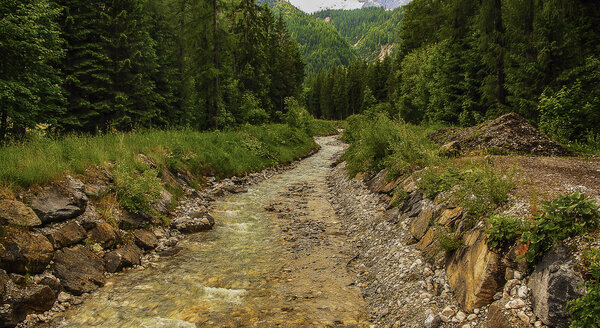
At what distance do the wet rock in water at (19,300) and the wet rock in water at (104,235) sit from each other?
1851mm

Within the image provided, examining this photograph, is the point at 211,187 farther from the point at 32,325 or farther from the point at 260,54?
the point at 260,54

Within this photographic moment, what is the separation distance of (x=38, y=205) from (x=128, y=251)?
2340 mm

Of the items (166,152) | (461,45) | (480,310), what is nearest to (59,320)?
(480,310)

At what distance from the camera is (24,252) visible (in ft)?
20.0

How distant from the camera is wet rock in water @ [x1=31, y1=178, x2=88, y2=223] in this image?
7003 millimetres

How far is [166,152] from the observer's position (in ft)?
48.5

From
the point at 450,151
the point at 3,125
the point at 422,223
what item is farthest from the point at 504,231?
the point at 3,125

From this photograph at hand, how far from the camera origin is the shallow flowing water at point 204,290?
5.81 m

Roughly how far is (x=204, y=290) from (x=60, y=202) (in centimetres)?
433

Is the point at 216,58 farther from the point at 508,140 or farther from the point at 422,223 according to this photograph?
the point at 422,223

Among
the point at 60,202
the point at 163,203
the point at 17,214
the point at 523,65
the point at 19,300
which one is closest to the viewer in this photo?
the point at 19,300

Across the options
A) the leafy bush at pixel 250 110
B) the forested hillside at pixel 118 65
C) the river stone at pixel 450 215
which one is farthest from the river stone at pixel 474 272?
the leafy bush at pixel 250 110

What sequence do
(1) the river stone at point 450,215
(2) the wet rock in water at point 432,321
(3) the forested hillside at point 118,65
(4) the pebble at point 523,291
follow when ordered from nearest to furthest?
1. (4) the pebble at point 523,291
2. (2) the wet rock in water at point 432,321
3. (1) the river stone at point 450,215
4. (3) the forested hillside at point 118,65

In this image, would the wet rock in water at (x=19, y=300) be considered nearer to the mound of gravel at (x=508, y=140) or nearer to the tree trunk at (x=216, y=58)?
the mound of gravel at (x=508, y=140)
